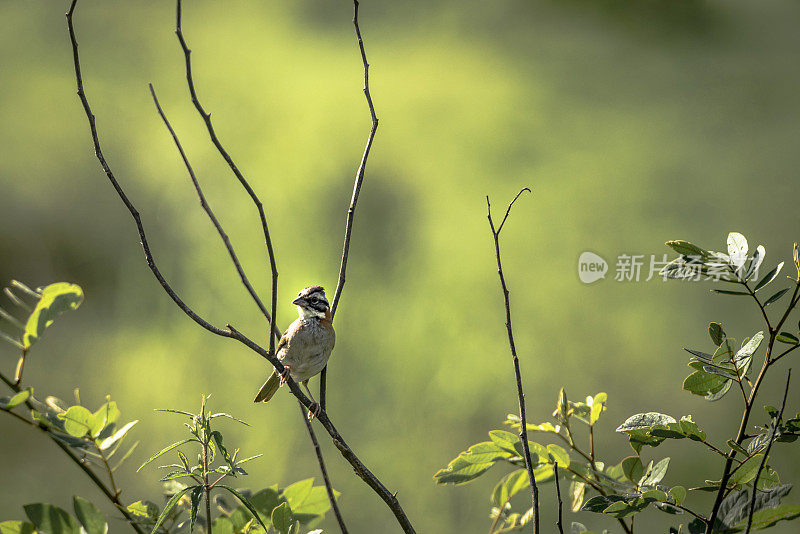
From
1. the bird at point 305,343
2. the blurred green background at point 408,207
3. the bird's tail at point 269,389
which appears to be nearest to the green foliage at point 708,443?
the bird at point 305,343

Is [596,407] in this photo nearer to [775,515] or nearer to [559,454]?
[559,454]

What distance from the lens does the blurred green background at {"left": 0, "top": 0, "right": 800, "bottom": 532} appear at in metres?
2.03

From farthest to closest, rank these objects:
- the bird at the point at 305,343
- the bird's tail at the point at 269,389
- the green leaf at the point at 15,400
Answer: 1. the bird's tail at the point at 269,389
2. the bird at the point at 305,343
3. the green leaf at the point at 15,400

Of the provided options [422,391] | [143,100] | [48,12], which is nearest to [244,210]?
[143,100]

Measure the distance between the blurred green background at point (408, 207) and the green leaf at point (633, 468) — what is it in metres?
1.11

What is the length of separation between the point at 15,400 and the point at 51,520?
0.14 metres

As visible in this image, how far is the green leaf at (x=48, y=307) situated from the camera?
0.46 metres

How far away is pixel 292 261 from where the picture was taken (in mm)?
2191

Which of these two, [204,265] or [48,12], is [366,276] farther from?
[48,12]

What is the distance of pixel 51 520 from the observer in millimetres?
504

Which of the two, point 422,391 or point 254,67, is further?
point 254,67

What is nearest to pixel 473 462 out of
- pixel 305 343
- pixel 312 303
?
pixel 305 343

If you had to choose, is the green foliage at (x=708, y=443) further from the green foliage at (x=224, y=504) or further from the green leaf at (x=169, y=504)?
the green leaf at (x=169, y=504)

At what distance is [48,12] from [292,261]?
5.18ft
